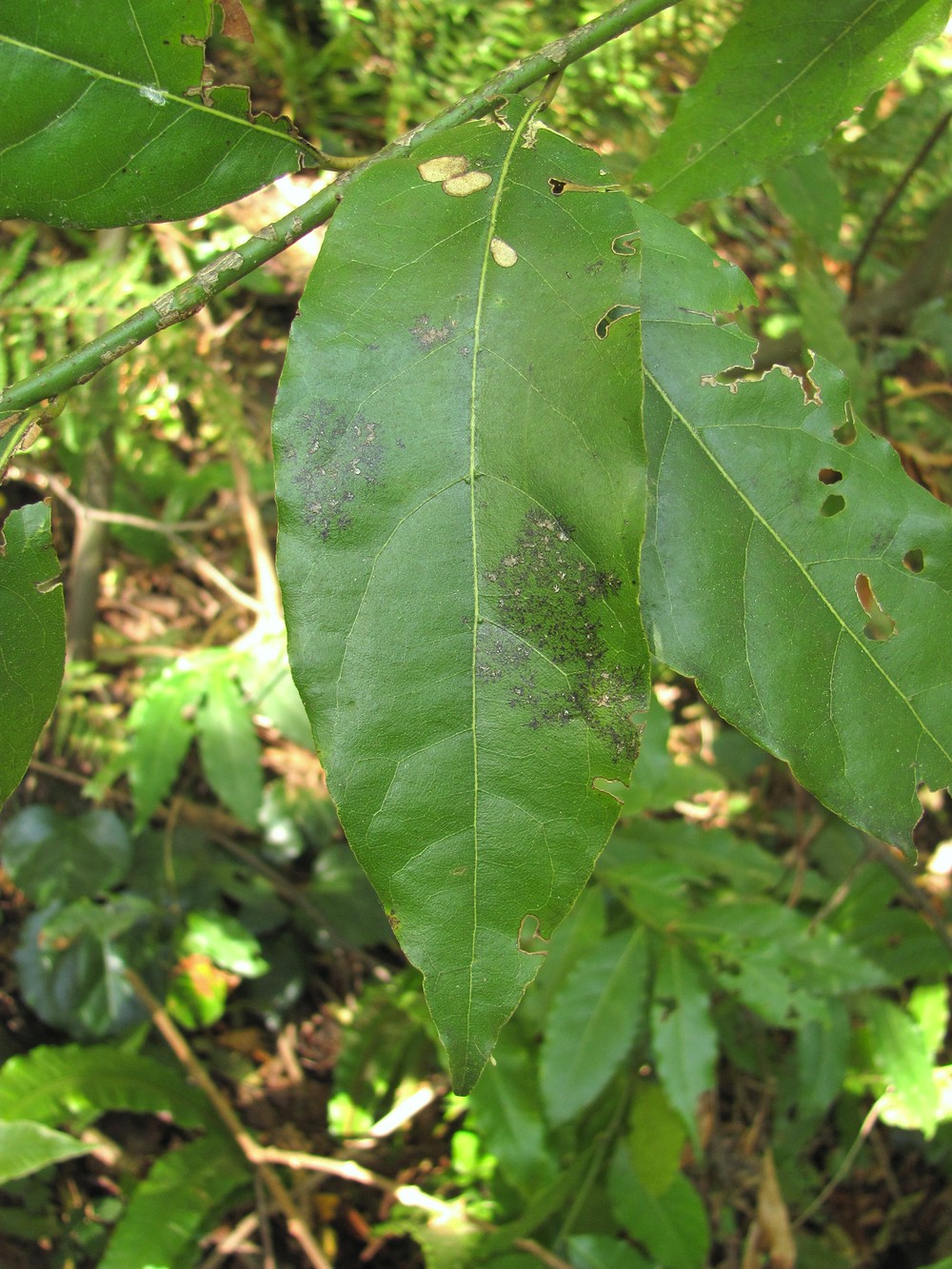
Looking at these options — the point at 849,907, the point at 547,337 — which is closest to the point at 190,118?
the point at 547,337

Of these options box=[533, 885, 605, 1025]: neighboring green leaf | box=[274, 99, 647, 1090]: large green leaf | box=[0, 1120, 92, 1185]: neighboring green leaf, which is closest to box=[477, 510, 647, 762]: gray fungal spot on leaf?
box=[274, 99, 647, 1090]: large green leaf

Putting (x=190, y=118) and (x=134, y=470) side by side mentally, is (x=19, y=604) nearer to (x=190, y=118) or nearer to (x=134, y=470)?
(x=190, y=118)

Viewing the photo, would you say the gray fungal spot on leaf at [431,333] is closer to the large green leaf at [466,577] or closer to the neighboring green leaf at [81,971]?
the large green leaf at [466,577]

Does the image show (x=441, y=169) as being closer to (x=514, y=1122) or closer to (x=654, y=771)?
(x=654, y=771)

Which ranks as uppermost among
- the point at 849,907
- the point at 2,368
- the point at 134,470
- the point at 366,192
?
the point at 366,192

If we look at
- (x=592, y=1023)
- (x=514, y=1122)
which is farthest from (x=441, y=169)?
(x=514, y=1122)
